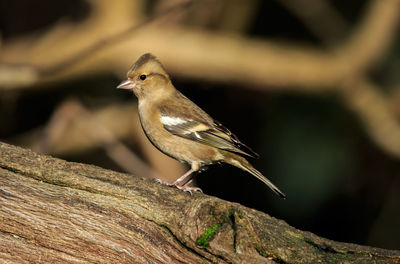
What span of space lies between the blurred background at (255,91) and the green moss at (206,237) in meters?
4.05

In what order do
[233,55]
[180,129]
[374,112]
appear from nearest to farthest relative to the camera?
[180,129] < [233,55] < [374,112]

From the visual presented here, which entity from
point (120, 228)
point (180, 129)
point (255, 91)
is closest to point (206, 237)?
point (120, 228)

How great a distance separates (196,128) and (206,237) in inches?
84.3

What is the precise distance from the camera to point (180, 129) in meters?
5.68

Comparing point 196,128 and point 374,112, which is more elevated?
point 374,112

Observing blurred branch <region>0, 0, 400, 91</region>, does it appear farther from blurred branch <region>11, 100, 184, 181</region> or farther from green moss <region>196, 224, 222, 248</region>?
green moss <region>196, 224, 222, 248</region>

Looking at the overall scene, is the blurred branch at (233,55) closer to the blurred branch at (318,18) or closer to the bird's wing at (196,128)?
the blurred branch at (318,18)

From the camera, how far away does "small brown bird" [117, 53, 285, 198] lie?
559 centimetres

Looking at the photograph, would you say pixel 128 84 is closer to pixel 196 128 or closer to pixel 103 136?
pixel 196 128

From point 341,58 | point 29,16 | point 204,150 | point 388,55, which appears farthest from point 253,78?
point 29,16

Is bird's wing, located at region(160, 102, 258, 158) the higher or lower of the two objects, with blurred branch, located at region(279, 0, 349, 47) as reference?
lower

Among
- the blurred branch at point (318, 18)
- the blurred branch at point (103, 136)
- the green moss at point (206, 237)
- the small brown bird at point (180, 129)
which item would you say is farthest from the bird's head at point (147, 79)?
the blurred branch at point (318, 18)

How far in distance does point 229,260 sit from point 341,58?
19.7ft

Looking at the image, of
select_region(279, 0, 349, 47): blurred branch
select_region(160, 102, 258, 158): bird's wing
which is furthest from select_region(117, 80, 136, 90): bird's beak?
select_region(279, 0, 349, 47): blurred branch
